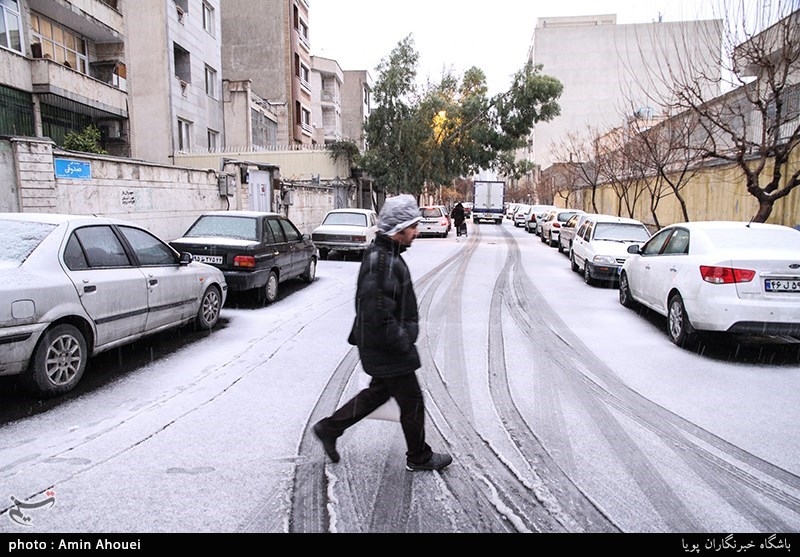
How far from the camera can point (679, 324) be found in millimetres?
7207

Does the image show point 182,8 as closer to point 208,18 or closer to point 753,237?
point 208,18

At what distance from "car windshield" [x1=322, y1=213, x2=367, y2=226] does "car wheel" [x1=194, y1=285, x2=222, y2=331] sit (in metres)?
9.60

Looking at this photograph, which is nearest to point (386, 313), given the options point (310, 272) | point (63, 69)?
point (310, 272)

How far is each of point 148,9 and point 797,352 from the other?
24.7 metres

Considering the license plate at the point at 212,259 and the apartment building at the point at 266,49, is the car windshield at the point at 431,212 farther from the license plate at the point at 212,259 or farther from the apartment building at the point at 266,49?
the license plate at the point at 212,259

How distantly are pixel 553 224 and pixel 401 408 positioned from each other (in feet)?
72.9

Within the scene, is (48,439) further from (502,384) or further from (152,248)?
(502,384)

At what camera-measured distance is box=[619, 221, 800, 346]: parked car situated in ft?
21.0

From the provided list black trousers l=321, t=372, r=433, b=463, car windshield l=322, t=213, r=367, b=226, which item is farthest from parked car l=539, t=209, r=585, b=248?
black trousers l=321, t=372, r=433, b=463

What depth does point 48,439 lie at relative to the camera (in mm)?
4031

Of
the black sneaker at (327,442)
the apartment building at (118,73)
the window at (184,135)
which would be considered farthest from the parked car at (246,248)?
the window at (184,135)

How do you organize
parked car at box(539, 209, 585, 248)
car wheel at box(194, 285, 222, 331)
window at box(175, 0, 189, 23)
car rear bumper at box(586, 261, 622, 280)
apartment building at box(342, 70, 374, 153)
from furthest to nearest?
apartment building at box(342, 70, 374, 153) → parked car at box(539, 209, 585, 248) → window at box(175, 0, 189, 23) → car rear bumper at box(586, 261, 622, 280) → car wheel at box(194, 285, 222, 331)

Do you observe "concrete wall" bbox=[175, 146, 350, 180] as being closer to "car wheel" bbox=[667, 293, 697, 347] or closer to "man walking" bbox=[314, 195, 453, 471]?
"car wheel" bbox=[667, 293, 697, 347]
